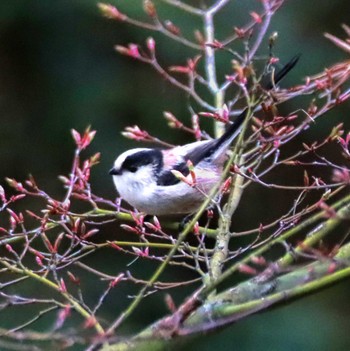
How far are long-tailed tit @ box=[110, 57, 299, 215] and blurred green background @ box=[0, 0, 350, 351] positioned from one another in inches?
89.0

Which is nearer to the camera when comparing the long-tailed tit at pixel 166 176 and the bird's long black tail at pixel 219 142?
the bird's long black tail at pixel 219 142

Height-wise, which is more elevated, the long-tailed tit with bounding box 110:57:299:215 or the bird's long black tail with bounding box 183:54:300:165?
the bird's long black tail with bounding box 183:54:300:165

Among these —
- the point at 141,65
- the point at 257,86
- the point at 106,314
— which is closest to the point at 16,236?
the point at 257,86

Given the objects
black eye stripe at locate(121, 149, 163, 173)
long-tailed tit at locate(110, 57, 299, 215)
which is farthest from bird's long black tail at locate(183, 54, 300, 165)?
black eye stripe at locate(121, 149, 163, 173)

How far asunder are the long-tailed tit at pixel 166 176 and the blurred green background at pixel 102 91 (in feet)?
7.41

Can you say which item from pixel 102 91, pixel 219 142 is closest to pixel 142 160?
pixel 219 142

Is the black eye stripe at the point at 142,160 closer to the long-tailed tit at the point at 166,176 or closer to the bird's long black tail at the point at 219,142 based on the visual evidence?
the long-tailed tit at the point at 166,176

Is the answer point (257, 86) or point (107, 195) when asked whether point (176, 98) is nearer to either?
point (107, 195)

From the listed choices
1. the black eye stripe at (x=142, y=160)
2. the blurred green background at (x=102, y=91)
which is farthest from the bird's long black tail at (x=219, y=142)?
the blurred green background at (x=102, y=91)

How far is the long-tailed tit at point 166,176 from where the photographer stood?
3.33 m

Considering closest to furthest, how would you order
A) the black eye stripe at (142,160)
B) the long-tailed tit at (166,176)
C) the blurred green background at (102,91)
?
the long-tailed tit at (166,176)
the black eye stripe at (142,160)
the blurred green background at (102,91)

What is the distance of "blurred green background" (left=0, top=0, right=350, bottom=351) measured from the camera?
5.76 metres

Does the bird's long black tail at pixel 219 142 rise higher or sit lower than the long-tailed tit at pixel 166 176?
higher

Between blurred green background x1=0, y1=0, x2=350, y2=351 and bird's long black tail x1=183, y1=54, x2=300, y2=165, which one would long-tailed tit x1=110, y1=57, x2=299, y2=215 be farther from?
blurred green background x1=0, y1=0, x2=350, y2=351
